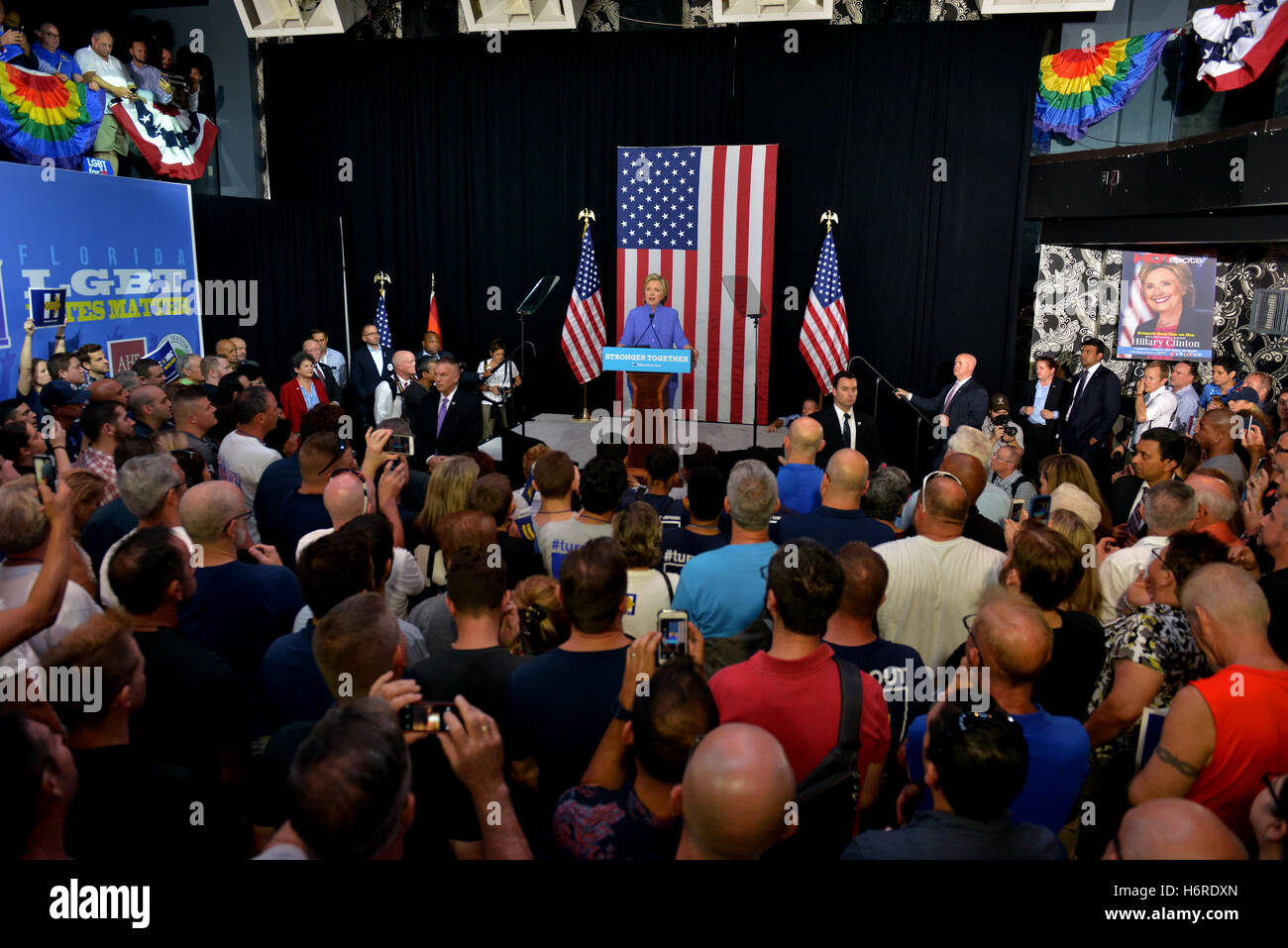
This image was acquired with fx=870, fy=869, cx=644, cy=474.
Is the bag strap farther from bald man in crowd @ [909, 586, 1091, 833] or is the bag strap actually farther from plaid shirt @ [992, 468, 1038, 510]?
plaid shirt @ [992, 468, 1038, 510]

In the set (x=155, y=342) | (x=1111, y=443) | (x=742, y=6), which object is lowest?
(x=1111, y=443)

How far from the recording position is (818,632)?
7.10ft

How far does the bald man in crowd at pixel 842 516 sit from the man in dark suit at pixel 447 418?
3.14 meters

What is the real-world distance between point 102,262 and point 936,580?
7.71m

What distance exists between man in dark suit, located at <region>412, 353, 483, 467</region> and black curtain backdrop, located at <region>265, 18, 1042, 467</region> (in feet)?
15.2

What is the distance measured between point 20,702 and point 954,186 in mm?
9502

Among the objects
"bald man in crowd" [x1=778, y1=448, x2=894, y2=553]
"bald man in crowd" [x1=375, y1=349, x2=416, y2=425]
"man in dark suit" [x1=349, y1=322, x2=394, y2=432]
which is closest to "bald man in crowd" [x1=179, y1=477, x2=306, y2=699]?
"bald man in crowd" [x1=778, y1=448, x2=894, y2=553]

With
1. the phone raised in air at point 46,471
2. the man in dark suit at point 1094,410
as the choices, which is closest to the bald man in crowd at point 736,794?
the phone raised in air at point 46,471

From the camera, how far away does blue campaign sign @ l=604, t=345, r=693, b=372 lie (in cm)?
659

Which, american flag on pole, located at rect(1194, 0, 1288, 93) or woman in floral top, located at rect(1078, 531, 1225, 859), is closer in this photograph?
woman in floral top, located at rect(1078, 531, 1225, 859)

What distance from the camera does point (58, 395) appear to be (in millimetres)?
5406
